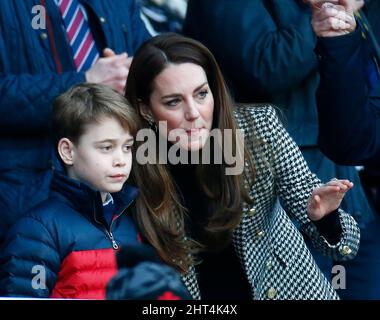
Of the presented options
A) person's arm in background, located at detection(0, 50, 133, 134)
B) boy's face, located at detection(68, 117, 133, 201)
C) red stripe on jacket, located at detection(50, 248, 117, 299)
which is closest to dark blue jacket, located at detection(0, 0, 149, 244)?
person's arm in background, located at detection(0, 50, 133, 134)

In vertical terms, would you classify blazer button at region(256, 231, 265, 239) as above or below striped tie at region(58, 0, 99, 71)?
below

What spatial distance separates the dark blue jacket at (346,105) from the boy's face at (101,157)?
653 mm

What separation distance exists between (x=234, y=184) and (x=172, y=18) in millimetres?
974

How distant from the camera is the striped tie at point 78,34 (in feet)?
12.1

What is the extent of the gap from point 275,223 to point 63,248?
29.9 inches

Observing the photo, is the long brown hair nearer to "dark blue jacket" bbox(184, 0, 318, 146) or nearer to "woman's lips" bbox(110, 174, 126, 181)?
"woman's lips" bbox(110, 174, 126, 181)

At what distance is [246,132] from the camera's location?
3.53 meters

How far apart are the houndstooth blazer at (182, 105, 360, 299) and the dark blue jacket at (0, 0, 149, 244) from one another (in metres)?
0.57

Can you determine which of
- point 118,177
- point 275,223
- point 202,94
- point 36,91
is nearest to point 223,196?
point 275,223

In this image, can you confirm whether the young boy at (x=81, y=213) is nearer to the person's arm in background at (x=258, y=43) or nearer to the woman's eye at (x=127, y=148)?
the woman's eye at (x=127, y=148)

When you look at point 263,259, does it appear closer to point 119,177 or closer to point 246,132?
point 246,132

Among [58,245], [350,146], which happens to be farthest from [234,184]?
[58,245]

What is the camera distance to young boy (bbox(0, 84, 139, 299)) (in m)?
3.10

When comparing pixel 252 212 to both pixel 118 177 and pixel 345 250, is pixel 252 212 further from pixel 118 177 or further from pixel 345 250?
pixel 118 177
